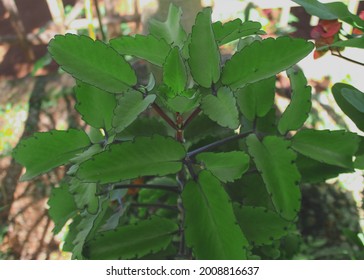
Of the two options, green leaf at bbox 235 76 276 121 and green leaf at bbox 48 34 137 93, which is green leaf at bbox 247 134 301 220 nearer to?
green leaf at bbox 235 76 276 121

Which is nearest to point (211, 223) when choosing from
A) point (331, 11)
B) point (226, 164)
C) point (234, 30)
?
point (226, 164)

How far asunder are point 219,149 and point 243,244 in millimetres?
295

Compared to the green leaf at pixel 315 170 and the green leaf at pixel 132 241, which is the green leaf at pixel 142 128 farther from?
the green leaf at pixel 315 170

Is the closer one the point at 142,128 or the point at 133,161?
the point at 133,161

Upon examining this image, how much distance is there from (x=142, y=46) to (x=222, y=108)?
18 cm

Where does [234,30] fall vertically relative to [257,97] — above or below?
above

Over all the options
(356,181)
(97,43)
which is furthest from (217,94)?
(356,181)

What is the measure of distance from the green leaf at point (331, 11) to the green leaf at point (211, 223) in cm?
37

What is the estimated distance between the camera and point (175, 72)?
595mm

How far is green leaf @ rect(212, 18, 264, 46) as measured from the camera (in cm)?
63

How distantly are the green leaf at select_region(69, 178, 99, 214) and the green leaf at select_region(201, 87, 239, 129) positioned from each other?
8.2 inches

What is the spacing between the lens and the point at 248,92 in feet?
2.25

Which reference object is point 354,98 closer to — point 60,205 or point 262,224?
point 262,224
